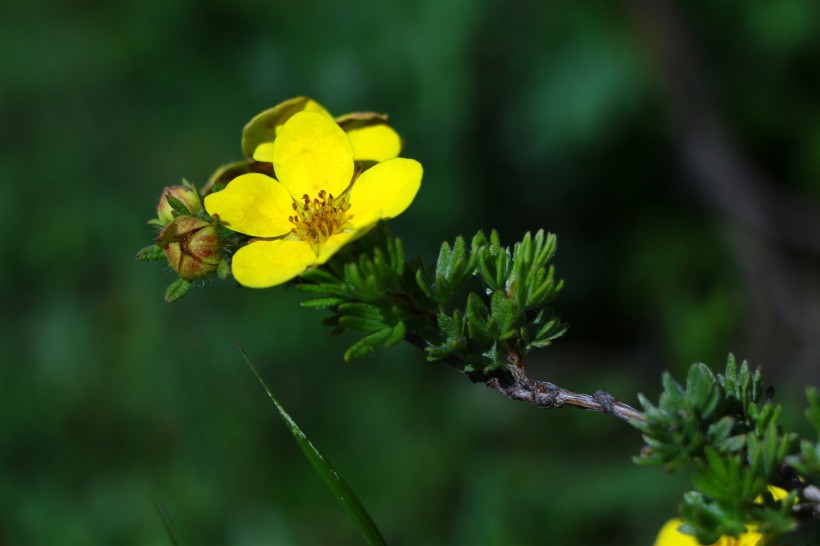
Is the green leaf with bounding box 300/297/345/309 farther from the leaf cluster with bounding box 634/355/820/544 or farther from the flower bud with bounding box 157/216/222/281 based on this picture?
the leaf cluster with bounding box 634/355/820/544

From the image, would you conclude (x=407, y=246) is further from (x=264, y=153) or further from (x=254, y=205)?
(x=254, y=205)

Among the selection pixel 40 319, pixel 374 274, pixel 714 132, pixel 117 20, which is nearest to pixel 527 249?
pixel 374 274

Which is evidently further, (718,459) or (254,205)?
(254,205)

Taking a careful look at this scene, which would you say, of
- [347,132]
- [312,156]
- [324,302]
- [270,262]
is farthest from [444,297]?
[347,132]

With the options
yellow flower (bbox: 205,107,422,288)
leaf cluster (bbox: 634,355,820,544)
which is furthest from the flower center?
leaf cluster (bbox: 634,355,820,544)

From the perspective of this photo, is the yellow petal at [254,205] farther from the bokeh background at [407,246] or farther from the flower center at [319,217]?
the bokeh background at [407,246]

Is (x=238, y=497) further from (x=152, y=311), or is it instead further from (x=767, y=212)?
(x=767, y=212)

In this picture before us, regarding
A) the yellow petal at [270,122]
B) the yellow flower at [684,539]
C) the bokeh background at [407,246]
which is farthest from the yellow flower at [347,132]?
the bokeh background at [407,246]
